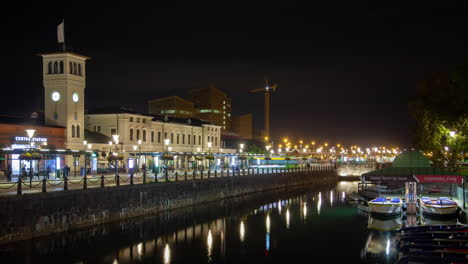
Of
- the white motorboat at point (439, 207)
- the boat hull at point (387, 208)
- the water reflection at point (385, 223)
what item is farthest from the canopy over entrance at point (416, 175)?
the water reflection at point (385, 223)

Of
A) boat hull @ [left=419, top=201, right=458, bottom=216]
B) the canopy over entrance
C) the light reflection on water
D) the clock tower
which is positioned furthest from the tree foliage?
the clock tower

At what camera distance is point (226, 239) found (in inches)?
1382

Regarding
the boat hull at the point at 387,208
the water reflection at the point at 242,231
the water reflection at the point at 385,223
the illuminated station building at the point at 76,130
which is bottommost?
the water reflection at the point at 242,231

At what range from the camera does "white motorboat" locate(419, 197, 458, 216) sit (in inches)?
1446

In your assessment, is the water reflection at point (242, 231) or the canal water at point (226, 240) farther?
the water reflection at point (242, 231)

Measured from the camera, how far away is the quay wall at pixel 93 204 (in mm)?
29094

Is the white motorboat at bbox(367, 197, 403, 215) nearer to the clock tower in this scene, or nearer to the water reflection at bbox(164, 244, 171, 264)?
the water reflection at bbox(164, 244, 171, 264)

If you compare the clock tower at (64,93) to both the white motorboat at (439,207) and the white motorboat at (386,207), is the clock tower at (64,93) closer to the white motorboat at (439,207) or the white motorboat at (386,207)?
the white motorboat at (386,207)

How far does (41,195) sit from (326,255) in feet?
56.2

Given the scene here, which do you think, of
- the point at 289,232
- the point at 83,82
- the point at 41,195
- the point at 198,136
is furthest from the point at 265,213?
the point at 198,136

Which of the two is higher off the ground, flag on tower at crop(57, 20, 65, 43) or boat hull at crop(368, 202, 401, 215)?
flag on tower at crop(57, 20, 65, 43)

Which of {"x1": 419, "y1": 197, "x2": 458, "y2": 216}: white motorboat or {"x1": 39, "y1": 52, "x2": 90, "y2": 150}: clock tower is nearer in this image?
{"x1": 419, "y1": 197, "x2": 458, "y2": 216}: white motorboat

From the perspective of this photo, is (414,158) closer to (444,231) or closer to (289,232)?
(289,232)

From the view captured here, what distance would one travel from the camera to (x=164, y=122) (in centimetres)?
8625
